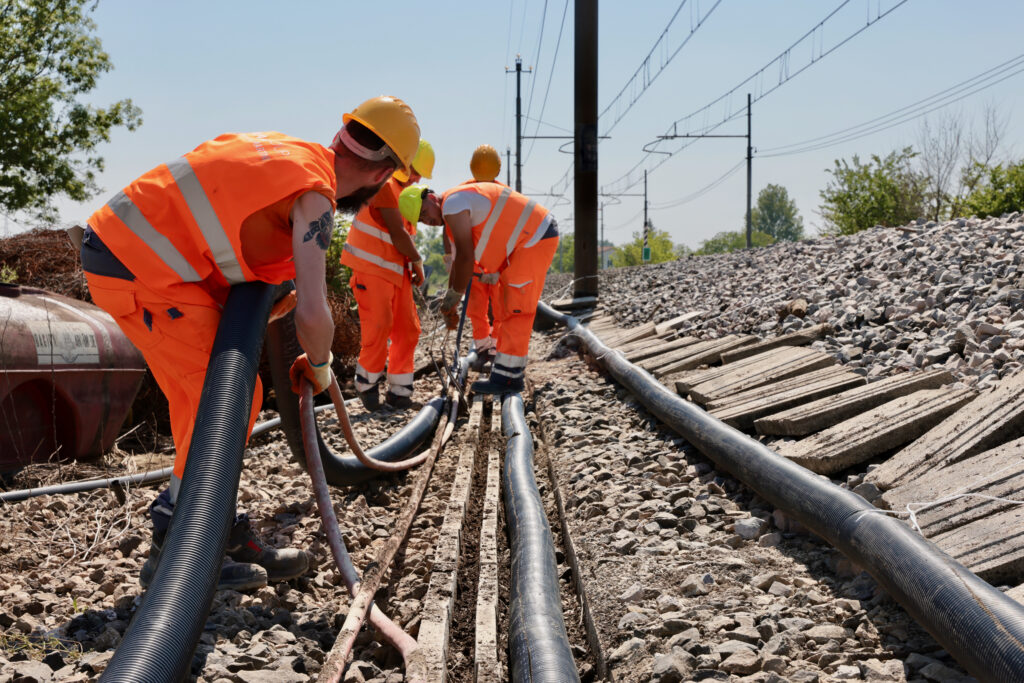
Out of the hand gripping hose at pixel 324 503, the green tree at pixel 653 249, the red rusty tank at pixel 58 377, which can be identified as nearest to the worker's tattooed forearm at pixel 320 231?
the hand gripping hose at pixel 324 503

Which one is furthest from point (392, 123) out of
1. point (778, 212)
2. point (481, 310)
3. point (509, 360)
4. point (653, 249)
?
point (778, 212)

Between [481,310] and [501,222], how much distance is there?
1.76 m

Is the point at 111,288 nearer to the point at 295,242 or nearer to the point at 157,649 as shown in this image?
the point at 295,242

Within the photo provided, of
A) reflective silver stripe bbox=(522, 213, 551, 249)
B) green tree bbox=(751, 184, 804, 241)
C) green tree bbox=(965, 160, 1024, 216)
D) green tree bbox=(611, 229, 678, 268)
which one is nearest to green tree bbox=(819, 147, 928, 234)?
green tree bbox=(965, 160, 1024, 216)

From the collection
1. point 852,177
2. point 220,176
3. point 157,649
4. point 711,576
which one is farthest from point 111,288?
point 852,177

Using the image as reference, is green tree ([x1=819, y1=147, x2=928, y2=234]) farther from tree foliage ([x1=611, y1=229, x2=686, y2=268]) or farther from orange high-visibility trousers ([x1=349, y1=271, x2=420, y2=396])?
tree foliage ([x1=611, y1=229, x2=686, y2=268])

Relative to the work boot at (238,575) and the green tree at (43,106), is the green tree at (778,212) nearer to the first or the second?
the green tree at (43,106)

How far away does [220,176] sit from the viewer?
2.66 m

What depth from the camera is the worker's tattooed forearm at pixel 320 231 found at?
8.70 feet

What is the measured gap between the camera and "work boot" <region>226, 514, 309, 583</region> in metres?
3.18

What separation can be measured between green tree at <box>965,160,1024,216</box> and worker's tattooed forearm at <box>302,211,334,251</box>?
1873 centimetres

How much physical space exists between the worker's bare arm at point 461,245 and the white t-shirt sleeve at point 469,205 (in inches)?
1.5

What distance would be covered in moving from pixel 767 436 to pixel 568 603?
1.68 metres

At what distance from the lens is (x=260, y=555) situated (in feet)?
10.4
